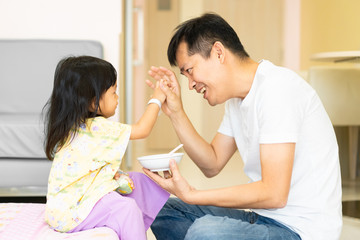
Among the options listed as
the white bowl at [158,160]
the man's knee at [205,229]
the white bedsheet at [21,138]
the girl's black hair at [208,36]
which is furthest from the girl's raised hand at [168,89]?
the white bedsheet at [21,138]

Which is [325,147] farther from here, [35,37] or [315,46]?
[315,46]

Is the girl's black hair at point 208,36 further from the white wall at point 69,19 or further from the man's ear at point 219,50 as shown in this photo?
the white wall at point 69,19

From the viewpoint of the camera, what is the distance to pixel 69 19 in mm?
3127

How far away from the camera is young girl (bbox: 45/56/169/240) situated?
1.37 metres

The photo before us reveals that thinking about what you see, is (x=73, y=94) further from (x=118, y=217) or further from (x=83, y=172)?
(x=118, y=217)

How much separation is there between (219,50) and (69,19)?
201 cm

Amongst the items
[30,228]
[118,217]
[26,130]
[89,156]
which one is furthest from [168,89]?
[26,130]

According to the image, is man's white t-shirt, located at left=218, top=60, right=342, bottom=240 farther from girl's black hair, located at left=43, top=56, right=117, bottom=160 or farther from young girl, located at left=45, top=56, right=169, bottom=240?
girl's black hair, located at left=43, top=56, right=117, bottom=160

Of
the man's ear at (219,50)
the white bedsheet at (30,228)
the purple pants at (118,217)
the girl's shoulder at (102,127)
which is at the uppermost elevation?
the man's ear at (219,50)

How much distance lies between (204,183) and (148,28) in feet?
9.25

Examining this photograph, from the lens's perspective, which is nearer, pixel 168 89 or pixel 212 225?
pixel 212 225

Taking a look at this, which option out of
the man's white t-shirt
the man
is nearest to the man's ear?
the man

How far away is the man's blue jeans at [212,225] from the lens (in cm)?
125

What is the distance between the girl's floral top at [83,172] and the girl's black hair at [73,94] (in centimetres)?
4
